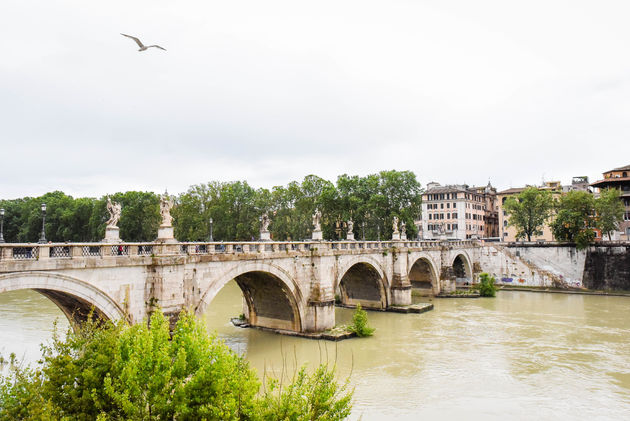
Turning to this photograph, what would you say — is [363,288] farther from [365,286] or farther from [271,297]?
[271,297]

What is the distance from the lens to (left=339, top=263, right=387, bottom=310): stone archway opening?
32.5m

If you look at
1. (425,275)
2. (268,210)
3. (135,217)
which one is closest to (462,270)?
(425,275)

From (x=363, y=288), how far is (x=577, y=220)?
25585mm

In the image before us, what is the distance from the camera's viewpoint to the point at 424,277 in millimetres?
41344

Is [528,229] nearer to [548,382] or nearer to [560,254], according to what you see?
[560,254]

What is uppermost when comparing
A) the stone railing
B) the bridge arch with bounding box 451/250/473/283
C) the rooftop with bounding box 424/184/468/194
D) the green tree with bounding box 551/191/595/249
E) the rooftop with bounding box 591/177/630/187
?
the rooftop with bounding box 424/184/468/194

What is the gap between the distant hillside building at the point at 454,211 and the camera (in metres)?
65.5

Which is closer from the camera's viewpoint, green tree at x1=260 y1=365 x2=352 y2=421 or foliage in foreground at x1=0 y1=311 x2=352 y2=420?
foliage in foreground at x1=0 y1=311 x2=352 y2=420

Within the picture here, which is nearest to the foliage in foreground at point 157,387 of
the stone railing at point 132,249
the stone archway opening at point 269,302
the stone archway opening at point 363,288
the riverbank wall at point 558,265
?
the stone railing at point 132,249

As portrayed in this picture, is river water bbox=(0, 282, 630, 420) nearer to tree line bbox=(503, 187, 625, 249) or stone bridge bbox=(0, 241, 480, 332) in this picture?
stone bridge bbox=(0, 241, 480, 332)

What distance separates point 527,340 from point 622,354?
4116 mm

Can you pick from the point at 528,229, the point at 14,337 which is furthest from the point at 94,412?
the point at 528,229

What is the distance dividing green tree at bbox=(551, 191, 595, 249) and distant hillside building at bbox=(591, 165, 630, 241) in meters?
7.60

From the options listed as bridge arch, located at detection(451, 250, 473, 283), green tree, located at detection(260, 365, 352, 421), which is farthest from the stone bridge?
bridge arch, located at detection(451, 250, 473, 283)
